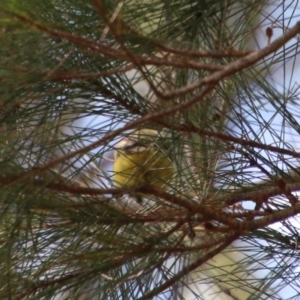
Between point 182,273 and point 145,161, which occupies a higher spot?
point 145,161

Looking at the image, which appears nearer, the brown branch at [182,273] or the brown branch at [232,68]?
the brown branch at [232,68]

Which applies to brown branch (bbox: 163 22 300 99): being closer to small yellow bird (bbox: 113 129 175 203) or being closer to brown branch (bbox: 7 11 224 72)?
brown branch (bbox: 7 11 224 72)

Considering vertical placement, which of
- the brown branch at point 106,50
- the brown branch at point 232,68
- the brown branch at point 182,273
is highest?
the brown branch at point 106,50

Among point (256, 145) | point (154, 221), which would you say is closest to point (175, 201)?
point (154, 221)

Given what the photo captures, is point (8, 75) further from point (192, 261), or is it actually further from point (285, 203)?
point (285, 203)

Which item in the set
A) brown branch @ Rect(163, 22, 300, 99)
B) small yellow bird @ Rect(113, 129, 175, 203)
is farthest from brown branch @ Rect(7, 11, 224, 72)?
small yellow bird @ Rect(113, 129, 175, 203)

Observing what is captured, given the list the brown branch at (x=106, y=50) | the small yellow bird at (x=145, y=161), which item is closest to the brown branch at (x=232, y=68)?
the brown branch at (x=106, y=50)

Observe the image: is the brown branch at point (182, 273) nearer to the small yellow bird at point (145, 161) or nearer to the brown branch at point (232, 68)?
the small yellow bird at point (145, 161)

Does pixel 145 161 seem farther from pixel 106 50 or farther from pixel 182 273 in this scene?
pixel 106 50

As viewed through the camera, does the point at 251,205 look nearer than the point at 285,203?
No

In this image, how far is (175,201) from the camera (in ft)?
2.02

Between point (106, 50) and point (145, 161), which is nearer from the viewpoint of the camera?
point (106, 50)

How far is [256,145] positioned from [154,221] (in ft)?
0.52

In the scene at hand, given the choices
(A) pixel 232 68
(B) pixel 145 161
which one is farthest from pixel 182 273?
(A) pixel 232 68
